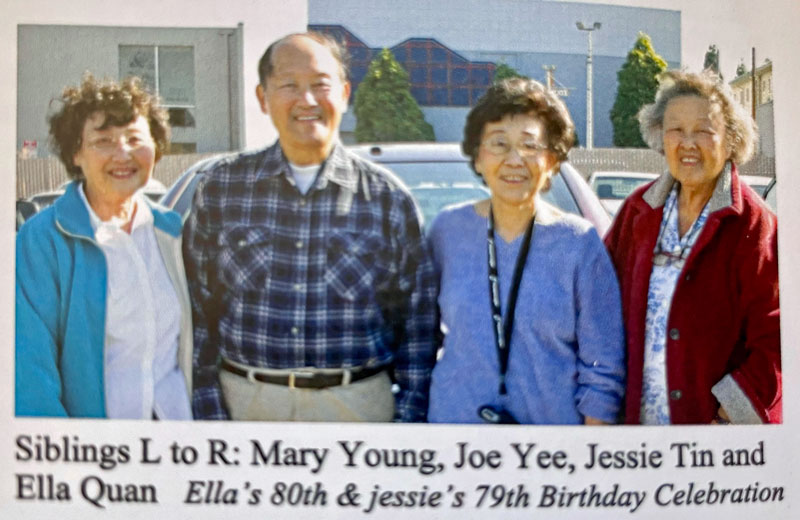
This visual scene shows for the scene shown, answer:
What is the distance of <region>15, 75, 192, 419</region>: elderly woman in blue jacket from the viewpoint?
10.3ft

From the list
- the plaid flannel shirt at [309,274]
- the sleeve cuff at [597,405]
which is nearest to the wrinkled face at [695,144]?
the sleeve cuff at [597,405]

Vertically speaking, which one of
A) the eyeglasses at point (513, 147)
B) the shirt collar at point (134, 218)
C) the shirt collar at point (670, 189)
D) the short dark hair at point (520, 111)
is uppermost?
the short dark hair at point (520, 111)

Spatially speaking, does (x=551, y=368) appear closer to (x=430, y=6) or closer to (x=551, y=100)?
(x=551, y=100)

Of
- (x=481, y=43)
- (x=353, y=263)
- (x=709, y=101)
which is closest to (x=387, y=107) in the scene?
(x=481, y=43)

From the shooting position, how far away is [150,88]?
126 inches

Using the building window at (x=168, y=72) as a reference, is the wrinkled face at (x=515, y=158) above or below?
below

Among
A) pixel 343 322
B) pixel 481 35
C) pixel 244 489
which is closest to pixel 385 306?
pixel 343 322

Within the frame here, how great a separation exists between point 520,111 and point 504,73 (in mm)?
198

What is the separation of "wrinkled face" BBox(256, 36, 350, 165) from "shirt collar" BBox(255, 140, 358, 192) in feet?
0.08

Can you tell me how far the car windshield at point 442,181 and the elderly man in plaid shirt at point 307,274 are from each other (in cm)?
6

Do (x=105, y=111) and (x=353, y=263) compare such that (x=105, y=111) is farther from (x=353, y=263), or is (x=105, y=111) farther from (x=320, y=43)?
(x=353, y=263)

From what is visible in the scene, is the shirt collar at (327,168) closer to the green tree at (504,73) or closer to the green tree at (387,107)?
the green tree at (387,107)

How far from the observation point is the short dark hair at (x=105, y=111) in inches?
126

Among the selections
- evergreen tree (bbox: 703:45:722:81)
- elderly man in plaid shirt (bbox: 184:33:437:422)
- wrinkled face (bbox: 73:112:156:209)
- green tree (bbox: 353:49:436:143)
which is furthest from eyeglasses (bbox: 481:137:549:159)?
wrinkled face (bbox: 73:112:156:209)
